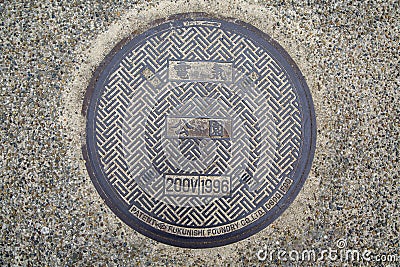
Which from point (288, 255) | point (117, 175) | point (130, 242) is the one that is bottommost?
point (288, 255)

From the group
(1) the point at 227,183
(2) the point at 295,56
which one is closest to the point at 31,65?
(1) the point at 227,183

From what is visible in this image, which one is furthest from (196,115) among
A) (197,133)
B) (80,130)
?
(80,130)

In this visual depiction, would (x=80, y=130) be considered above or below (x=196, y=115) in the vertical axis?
above

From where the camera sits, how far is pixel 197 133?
2.20 m

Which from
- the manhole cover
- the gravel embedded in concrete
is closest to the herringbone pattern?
the manhole cover

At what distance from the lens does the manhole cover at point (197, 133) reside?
2176 mm

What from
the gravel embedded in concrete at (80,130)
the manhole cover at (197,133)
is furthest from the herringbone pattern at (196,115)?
the gravel embedded in concrete at (80,130)

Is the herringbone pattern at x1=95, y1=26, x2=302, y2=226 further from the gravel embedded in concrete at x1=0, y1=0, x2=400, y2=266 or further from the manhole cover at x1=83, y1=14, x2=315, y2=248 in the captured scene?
the gravel embedded in concrete at x1=0, y1=0, x2=400, y2=266

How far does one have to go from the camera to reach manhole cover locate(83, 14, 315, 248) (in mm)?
2176

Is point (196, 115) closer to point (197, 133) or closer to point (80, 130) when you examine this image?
point (197, 133)

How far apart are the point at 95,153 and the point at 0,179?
57cm

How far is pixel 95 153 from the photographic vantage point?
220 centimetres

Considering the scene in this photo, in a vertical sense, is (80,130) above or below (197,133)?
above

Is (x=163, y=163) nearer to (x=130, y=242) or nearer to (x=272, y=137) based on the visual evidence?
(x=130, y=242)
